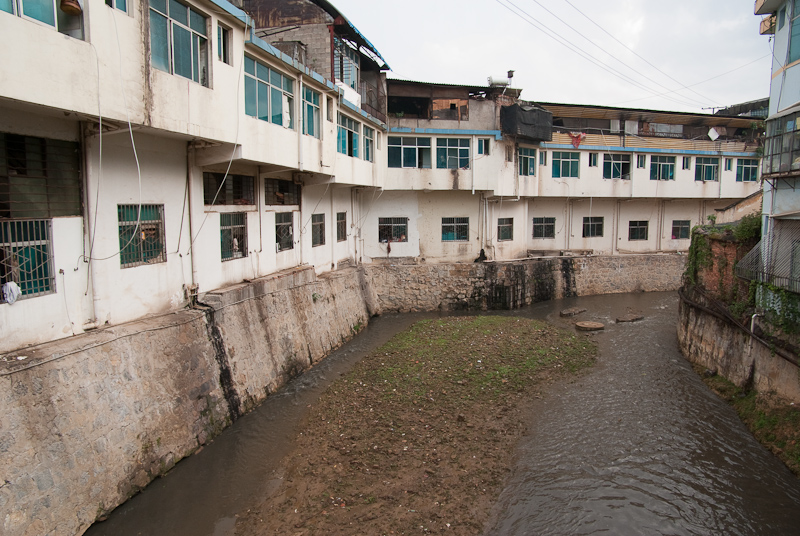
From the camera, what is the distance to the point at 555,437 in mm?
9789

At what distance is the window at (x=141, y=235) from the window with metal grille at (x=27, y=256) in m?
1.30

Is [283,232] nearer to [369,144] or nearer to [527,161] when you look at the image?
[369,144]

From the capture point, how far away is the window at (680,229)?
28.2 meters

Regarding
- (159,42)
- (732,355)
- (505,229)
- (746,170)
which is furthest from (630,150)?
(159,42)

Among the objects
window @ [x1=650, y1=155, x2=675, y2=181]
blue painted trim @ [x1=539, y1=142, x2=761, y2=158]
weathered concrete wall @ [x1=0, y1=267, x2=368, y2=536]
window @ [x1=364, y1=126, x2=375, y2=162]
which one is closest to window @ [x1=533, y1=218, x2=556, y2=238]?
blue painted trim @ [x1=539, y1=142, x2=761, y2=158]

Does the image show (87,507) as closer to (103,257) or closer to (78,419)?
(78,419)

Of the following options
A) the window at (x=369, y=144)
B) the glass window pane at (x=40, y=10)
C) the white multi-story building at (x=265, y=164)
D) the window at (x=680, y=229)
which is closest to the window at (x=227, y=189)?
the white multi-story building at (x=265, y=164)

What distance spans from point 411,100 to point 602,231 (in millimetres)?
12539

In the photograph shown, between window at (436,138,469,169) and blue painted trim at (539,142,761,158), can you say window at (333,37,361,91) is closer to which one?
window at (436,138,469,169)

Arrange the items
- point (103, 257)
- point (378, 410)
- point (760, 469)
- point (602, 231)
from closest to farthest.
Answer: point (103, 257) → point (760, 469) → point (378, 410) → point (602, 231)

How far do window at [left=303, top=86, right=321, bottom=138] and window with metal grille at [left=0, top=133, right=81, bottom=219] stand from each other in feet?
22.4

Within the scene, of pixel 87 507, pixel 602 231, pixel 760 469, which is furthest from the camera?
pixel 602 231

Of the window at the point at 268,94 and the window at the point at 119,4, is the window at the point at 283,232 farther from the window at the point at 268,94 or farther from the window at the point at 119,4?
the window at the point at 119,4

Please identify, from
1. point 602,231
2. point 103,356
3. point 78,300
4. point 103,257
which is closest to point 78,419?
point 103,356
